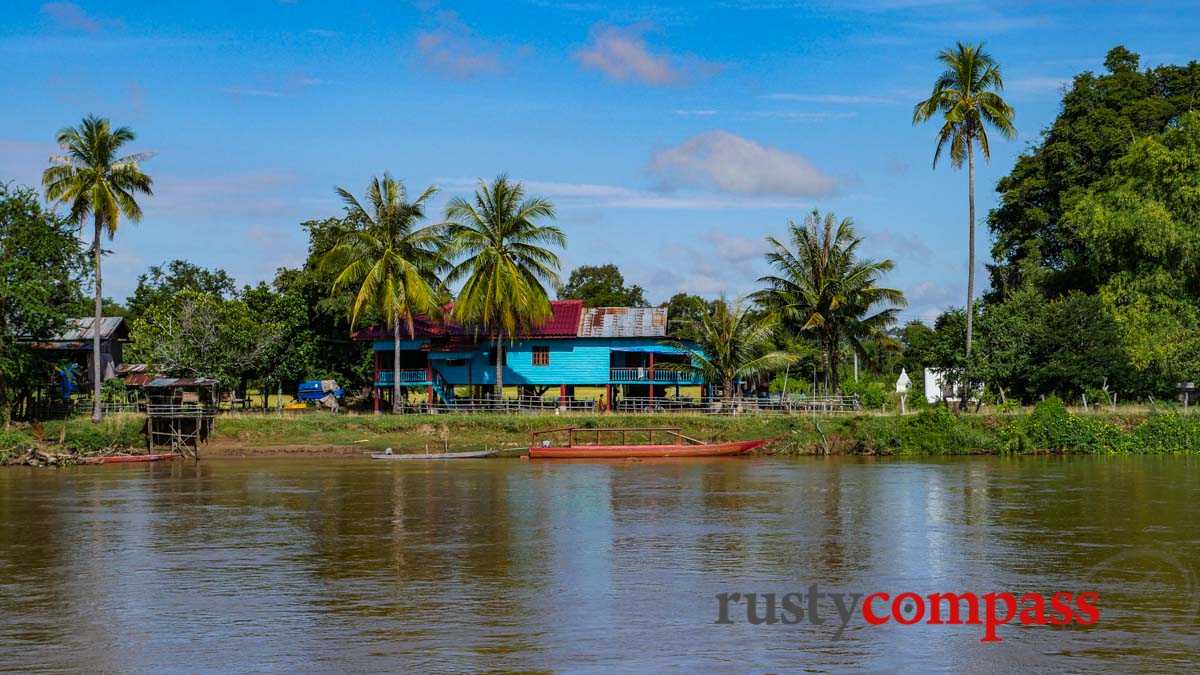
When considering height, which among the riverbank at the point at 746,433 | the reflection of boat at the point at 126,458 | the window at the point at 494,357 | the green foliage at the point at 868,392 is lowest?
the reflection of boat at the point at 126,458

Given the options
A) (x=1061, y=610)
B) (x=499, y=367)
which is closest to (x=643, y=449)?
(x=499, y=367)

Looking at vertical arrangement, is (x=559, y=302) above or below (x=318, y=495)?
above

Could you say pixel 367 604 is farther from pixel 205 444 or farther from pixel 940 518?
pixel 205 444

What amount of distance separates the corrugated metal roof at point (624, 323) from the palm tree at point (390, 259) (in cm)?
778

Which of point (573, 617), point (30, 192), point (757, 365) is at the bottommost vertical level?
point (573, 617)

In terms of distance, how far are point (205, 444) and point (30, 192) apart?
12.8 metres

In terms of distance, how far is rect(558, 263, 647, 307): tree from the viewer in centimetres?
9144

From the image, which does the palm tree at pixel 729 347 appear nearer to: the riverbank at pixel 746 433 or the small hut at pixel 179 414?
the riverbank at pixel 746 433

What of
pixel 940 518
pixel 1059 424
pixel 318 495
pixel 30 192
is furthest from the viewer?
pixel 30 192

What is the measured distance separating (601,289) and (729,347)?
41.5 m

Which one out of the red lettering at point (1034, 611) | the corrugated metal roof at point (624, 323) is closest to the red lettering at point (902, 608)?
the red lettering at point (1034, 611)

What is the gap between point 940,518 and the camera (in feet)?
88.2

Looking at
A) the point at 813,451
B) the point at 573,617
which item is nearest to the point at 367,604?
the point at 573,617

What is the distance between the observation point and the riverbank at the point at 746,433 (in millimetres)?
45469
